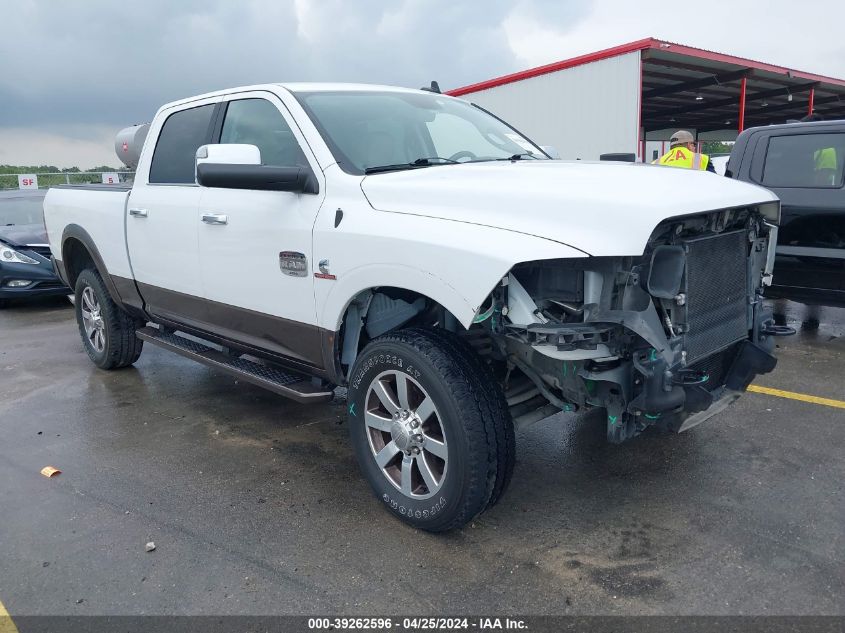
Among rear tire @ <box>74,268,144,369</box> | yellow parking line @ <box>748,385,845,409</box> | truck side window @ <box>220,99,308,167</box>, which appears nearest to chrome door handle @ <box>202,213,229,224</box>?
truck side window @ <box>220,99,308,167</box>

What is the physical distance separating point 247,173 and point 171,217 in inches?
55.6

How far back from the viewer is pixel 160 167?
4.76 meters

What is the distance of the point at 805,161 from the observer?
5.88 meters

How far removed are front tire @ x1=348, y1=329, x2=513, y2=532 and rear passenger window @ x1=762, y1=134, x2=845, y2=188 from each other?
433cm

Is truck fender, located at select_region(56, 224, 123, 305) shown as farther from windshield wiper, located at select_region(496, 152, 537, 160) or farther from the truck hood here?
windshield wiper, located at select_region(496, 152, 537, 160)

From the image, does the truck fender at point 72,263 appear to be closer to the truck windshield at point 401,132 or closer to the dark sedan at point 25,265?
the truck windshield at point 401,132

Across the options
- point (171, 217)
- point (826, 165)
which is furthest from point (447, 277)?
point (826, 165)

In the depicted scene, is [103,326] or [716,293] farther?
[103,326]

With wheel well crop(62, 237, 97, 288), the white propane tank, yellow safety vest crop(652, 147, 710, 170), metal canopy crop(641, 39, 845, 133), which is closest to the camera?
wheel well crop(62, 237, 97, 288)

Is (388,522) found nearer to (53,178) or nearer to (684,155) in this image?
(684,155)

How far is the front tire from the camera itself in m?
2.81

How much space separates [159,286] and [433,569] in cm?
291

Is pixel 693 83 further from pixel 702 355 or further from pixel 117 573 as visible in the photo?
pixel 117 573

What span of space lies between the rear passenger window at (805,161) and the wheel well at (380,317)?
4.16 m
